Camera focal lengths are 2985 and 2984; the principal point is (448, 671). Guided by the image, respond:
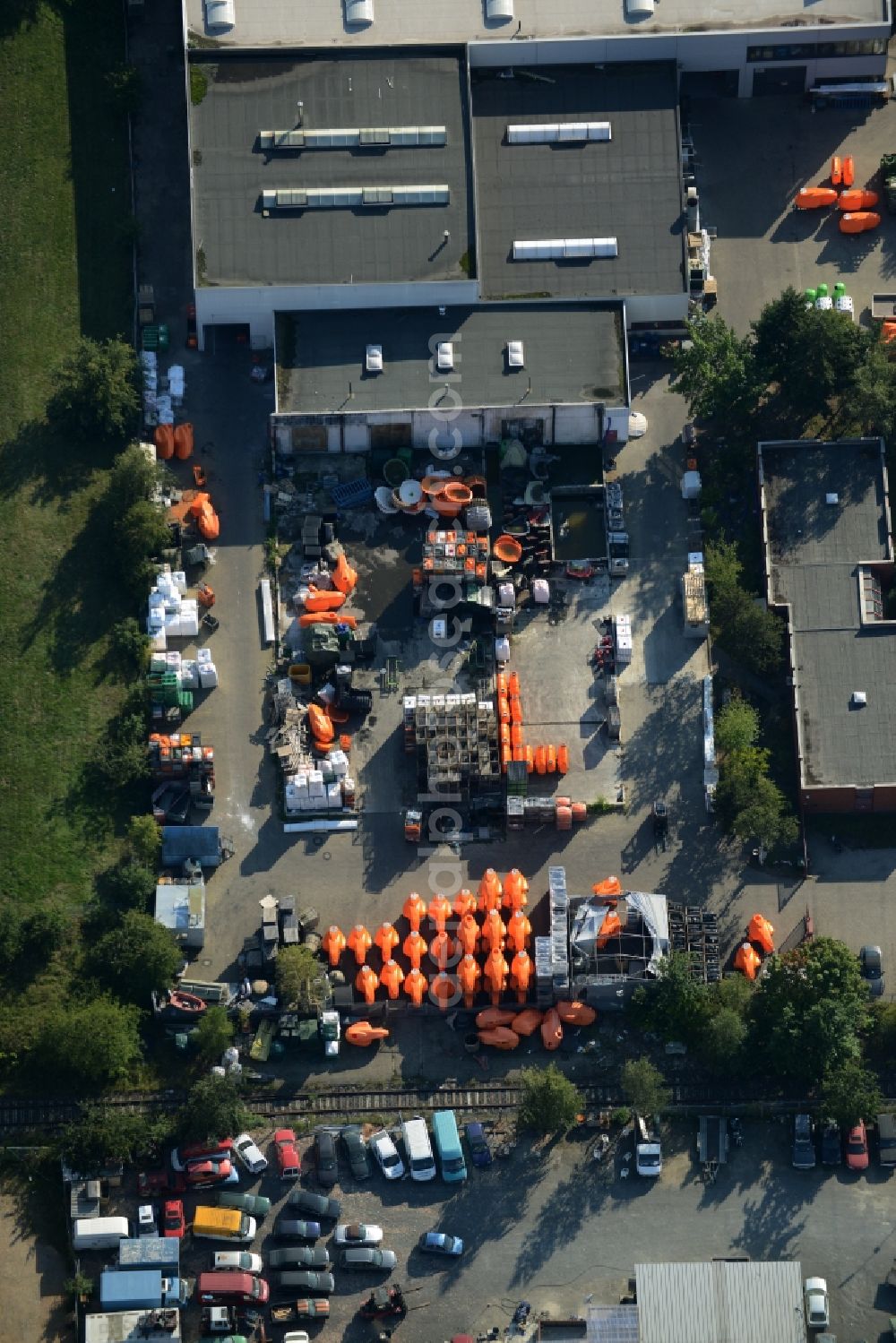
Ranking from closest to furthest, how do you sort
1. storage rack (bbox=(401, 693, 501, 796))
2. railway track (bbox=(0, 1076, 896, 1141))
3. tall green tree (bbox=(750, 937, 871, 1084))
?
tall green tree (bbox=(750, 937, 871, 1084))
railway track (bbox=(0, 1076, 896, 1141))
storage rack (bbox=(401, 693, 501, 796))

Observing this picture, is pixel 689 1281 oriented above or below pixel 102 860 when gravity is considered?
below

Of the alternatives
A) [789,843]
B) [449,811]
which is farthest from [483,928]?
[789,843]

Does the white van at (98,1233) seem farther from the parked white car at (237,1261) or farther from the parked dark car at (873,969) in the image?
the parked dark car at (873,969)

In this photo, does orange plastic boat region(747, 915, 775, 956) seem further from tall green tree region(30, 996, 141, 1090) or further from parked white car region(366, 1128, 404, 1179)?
tall green tree region(30, 996, 141, 1090)

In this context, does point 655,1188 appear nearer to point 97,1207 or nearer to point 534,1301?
point 534,1301

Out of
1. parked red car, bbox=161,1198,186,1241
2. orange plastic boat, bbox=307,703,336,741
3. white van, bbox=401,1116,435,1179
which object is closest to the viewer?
parked red car, bbox=161,1198,186,1241

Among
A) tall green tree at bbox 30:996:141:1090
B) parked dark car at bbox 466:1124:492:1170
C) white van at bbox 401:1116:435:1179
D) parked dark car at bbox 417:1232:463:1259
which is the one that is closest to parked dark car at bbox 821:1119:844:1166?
parked dark car at bbox 466:1124:492:1170
